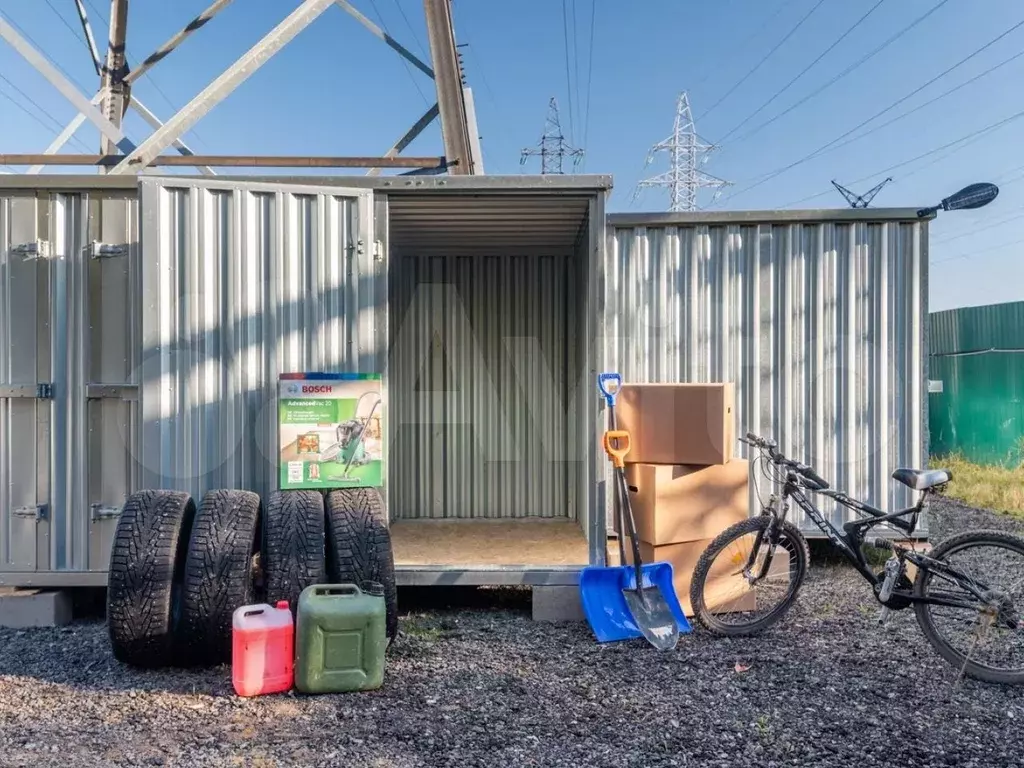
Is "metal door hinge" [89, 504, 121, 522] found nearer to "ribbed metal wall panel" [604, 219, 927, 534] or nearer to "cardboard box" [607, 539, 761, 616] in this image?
"cardboard box" [607, 539, 761, 616]

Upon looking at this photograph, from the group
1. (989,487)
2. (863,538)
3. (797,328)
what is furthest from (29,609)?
(989,487)

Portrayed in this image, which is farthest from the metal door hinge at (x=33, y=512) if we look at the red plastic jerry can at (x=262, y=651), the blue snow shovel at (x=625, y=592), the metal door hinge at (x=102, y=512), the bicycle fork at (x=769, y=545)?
the bicycle fork at (x=769, y=545)

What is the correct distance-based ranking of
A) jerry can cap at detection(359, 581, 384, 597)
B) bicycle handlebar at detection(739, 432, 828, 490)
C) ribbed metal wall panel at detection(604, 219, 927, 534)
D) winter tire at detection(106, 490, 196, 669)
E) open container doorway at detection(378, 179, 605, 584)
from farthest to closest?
1. open container doorway at detection(378, 179, 605, 584)
2. ribbed metal wall panel at detection(604, 219, 927, 534)
3. bicycle handlebar at detection(739, 432, 828, 490)
4. jerry can cap at detection(359, 581, 384, 597)
5. winter tire at detection(106, 490, 196, 669)

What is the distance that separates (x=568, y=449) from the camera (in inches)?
257

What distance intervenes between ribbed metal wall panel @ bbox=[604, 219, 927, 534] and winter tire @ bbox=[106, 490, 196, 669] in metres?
3.08

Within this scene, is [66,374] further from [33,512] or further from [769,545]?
[769,545]

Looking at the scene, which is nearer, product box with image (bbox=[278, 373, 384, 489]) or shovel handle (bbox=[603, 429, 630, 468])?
product box with image (bbox=[278, 373, 384, 489])

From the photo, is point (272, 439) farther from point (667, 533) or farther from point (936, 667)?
point (936, 667)

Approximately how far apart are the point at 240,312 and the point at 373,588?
70.0 inches

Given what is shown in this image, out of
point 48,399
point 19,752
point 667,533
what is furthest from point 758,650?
point 48,399

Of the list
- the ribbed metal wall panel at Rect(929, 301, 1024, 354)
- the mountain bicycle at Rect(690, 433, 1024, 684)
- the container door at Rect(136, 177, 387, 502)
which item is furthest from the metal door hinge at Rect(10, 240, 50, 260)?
the ribbed metal wall panel at Rect(929, 301, 1024, 354)

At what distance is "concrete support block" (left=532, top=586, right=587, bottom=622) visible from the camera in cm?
426

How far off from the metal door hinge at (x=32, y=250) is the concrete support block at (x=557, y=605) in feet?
11.6

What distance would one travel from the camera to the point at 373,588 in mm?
3467
